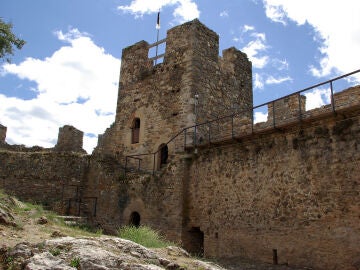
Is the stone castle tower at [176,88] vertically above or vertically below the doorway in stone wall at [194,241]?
above

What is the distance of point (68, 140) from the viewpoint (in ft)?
75.4

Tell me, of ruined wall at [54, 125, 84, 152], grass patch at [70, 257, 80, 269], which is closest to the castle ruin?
ruined wall at [54, 125, 84, 152]

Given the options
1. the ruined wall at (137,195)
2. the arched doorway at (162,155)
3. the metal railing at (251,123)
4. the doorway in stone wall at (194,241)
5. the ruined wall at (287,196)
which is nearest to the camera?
the ruined wall at (287,196)

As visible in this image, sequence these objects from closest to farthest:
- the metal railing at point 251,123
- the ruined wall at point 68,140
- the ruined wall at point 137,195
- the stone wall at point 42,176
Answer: the metal railing at point 251,123, the ruined wall at point 137,195, the stone wall at point 42,176, the ruined wall at point 68,140

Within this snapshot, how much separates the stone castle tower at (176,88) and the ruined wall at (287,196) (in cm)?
320

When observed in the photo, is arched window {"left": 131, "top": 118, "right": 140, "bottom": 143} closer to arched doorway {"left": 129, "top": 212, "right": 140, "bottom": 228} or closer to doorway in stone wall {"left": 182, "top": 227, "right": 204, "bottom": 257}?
arched doorway {"left": 129, "top": 212, "right": 140, "bottom": 228}

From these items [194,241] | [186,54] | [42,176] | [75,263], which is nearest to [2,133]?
[42,176]

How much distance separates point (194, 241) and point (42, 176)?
7.93m

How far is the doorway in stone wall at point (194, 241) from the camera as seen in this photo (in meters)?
13.7

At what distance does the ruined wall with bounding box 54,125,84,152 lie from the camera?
2294 cm

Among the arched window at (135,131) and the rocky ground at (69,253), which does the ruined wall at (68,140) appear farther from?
the rocky ground at (69,253)

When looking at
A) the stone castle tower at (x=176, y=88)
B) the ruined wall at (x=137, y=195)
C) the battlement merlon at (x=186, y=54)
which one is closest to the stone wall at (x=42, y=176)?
the ruined wall at (x=137, y=195)

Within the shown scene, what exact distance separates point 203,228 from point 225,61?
8.53 m

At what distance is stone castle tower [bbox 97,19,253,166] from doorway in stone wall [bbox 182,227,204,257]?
4299 millimetres
